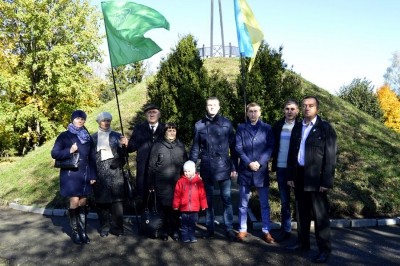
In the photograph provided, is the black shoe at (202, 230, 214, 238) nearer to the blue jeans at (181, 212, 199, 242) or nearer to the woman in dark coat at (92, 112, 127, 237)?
the blue jeans at (181, 212, 199, 242)

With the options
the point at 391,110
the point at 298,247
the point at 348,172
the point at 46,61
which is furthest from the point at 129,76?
the point at 298,247

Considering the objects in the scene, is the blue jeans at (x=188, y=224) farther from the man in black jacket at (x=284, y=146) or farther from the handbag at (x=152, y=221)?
the man in black jacket at (x=284, y=146)

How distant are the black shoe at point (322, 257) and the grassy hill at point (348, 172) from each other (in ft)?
6.92

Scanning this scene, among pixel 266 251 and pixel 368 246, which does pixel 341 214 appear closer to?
pixel 368 246

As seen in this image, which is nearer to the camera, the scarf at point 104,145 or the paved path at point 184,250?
the paved path at point 184,250

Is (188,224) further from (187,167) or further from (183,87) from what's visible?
(183,87)

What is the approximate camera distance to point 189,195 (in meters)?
5.57

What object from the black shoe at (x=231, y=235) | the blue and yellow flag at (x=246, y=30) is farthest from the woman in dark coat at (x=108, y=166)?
the blue and yellow flag at (x=246, y=30)

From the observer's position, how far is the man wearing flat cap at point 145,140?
5.98 metres

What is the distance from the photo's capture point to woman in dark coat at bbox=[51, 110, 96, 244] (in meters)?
5.70

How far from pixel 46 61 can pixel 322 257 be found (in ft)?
65.9

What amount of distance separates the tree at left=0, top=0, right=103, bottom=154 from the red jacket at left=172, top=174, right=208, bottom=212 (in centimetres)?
1693

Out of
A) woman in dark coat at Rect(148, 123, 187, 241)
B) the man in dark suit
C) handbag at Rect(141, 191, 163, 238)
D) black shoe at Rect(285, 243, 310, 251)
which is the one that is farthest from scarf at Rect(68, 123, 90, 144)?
black shoe at Rect(285, 243, 310, 251)

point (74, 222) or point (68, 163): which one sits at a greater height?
point (68, 163)
